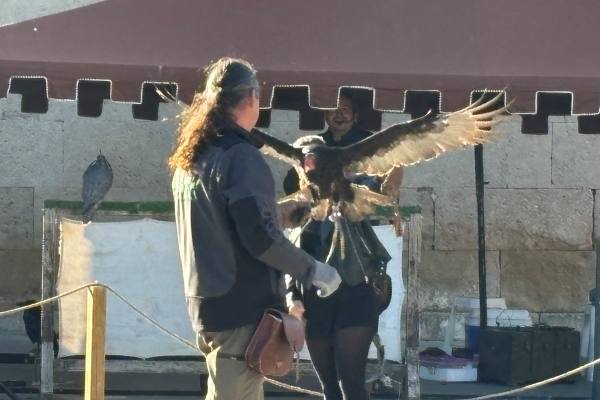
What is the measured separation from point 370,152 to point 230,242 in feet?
8.01

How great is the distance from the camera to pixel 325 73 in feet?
22.6

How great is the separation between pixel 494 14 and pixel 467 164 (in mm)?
2508

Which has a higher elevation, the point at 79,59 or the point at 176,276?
the point at 79,59

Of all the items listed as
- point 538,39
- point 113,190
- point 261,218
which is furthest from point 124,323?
point 261,218

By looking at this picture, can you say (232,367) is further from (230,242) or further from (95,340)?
(95,340)

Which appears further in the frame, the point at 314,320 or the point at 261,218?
the point at 314,320

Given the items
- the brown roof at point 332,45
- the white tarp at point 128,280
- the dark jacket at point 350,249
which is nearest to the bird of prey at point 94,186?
the white tarp at point 128,280

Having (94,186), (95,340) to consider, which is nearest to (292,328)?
(95,340)

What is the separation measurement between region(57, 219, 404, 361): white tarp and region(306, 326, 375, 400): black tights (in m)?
1.38

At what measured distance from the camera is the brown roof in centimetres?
689

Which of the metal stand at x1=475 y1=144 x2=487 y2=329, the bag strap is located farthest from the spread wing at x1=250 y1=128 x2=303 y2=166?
the metal stand at x1=475 y1=144 x2=487 y2=329

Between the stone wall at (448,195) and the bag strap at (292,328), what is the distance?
5176 millimetres

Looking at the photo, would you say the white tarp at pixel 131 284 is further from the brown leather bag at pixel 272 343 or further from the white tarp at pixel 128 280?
the brown leather bag at pixel 272 343

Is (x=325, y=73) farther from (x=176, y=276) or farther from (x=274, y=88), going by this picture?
(x=176, y=276)
